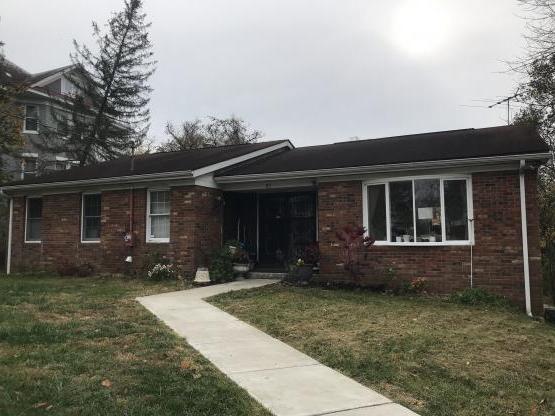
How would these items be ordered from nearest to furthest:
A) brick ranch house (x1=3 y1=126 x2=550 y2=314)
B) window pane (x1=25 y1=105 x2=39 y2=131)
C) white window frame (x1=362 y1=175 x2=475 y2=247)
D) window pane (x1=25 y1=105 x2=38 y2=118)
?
brick ranch house (x1=3 y1=126 x2=550 y2=314) < white window frame (x1=362 y1=175 x2=475 y2=247) < window pane (x1=25 y1=105 x2=39 y2=131) < window pane (x1=25 y1=105 x2=38 y2=118)

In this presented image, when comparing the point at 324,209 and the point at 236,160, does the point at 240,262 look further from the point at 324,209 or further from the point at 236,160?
the point at 236,160

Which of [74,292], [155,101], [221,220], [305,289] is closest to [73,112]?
[155,101]

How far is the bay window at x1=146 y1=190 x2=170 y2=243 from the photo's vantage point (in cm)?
1387

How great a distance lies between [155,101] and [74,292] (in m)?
22.6

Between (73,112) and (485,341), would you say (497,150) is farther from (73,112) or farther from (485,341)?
(73,112)

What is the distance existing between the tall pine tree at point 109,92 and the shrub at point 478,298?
24244 mm

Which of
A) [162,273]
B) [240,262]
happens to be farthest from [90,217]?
[240,262]

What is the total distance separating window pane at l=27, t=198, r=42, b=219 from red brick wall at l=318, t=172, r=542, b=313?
11.7 m

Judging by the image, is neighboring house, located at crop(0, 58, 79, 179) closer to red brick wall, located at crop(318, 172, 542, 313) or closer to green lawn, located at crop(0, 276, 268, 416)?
green lawn, located at crop(0, 276, 268, 416)

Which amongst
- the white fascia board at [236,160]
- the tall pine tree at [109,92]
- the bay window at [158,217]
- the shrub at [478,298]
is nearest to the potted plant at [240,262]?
the bay window at [158,217]

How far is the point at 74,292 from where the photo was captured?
428 inches

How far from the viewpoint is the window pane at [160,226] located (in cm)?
1384

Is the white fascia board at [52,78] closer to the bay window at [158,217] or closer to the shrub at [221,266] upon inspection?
the bay window at [158,217]

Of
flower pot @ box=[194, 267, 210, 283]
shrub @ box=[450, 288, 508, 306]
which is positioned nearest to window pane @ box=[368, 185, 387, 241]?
shrub @ box=[450, 288, 508, 306]
